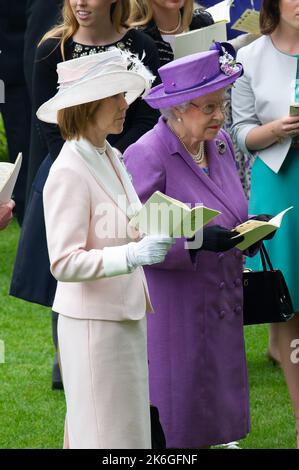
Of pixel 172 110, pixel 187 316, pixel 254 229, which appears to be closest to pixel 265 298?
pixel 187 316

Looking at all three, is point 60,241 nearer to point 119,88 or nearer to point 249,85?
point 119,88

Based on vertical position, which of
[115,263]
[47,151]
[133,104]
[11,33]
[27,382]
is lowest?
[27,382]

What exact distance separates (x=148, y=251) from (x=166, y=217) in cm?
12

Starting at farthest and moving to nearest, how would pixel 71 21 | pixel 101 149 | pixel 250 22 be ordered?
pixel 250 22, pixel 71 21, pixel 101 149

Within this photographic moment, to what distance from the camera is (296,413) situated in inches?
236

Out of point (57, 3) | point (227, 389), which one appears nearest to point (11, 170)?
point (227, 389)

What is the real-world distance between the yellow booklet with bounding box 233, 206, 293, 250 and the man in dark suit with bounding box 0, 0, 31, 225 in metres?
4.70

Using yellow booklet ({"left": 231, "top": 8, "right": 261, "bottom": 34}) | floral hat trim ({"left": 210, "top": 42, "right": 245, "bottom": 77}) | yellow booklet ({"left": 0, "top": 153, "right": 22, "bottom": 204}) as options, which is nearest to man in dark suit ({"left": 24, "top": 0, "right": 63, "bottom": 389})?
yellow booklet ({"left": 231, "top": 8, "right": 261, "bottom": 34})

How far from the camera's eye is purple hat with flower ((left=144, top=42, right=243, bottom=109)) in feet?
16.1

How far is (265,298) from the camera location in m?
5.29

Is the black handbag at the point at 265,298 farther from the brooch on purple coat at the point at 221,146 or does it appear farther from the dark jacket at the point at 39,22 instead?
the dark jacket at the point at 39,22

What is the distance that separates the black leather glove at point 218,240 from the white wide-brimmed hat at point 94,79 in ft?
1.91

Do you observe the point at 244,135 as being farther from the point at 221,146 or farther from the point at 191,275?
the point at 191,275

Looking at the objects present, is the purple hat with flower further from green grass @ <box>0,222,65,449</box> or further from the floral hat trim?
green grass @ <box>0,222,65,449</box>
